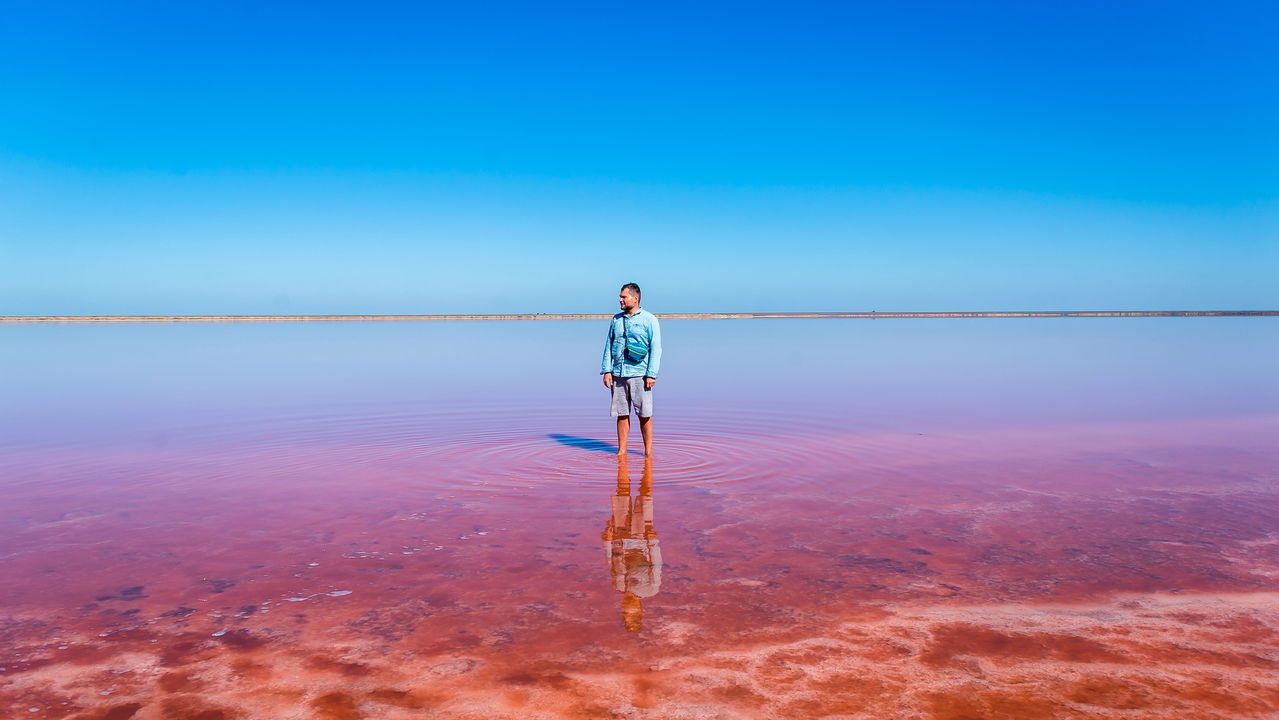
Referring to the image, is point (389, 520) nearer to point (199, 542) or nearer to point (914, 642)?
point (199, 542)

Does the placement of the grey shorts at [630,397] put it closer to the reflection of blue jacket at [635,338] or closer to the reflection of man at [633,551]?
the reflection of blue jacket at [635,338]

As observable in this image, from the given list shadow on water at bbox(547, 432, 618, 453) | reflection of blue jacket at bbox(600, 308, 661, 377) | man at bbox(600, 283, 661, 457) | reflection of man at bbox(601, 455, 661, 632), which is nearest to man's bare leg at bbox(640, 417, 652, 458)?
man at bbox(600, 283, 661, 457)

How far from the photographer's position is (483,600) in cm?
561

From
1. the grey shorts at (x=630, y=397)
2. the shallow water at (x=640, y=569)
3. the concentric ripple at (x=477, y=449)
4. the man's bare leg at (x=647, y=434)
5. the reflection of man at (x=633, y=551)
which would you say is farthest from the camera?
the man's bare leg at (x=647, y=434)

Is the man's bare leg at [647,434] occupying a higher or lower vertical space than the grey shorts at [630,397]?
lower

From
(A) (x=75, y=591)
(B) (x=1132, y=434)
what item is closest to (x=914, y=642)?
(A) (x=75, y=591)

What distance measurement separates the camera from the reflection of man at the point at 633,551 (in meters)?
5.61

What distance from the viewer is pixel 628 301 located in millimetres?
10539

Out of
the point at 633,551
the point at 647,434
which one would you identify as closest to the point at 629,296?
the point at 647,434

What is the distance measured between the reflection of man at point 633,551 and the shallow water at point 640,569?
0.04 meters

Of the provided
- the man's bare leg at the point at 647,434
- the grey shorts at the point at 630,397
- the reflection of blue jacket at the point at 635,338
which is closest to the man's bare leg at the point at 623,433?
the grey shorts at the point at 630,397

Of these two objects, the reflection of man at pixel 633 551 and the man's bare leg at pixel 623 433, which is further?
the man's bare leg at pixel 623 433

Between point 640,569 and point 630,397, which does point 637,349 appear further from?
point 640,569

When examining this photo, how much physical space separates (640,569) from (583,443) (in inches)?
245
